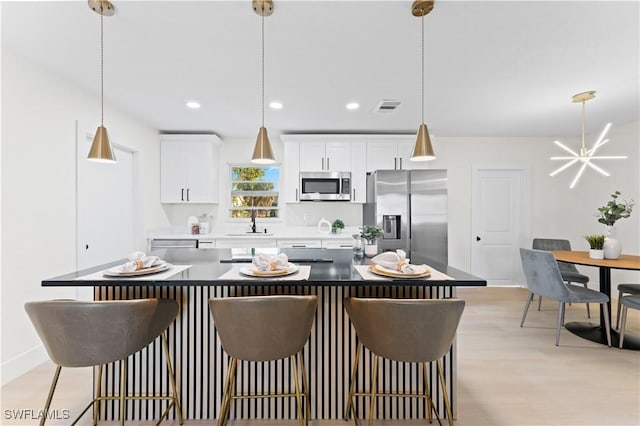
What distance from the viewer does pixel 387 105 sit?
3.50 meters

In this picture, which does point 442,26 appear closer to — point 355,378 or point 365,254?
point 365,254

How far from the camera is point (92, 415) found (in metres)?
1.90

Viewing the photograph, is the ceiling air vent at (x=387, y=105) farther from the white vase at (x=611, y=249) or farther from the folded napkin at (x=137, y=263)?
the folded napkin at (x=137, y=263)

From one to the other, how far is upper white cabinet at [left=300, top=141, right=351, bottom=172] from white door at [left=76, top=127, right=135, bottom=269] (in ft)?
7.48

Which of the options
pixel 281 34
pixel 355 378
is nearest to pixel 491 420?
pixel 355 378

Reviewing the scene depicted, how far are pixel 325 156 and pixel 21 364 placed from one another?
12.4 ft

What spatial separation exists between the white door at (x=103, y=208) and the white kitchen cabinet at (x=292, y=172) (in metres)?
2.01

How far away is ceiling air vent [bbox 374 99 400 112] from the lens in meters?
3.41

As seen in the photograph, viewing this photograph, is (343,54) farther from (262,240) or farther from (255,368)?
(262,240)

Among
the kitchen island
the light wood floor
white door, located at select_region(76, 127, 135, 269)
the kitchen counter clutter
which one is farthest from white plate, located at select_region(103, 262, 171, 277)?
the kitchen counter clutter

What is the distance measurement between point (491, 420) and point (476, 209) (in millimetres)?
3764

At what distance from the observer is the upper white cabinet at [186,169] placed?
15.3 ft

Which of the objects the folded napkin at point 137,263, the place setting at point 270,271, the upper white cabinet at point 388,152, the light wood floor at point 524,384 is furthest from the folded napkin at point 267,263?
the upper white cabinet at point 388,152

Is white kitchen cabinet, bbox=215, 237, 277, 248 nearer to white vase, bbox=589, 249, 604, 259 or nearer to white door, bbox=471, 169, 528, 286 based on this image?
white door, bbox=471, 169, 528, 286
